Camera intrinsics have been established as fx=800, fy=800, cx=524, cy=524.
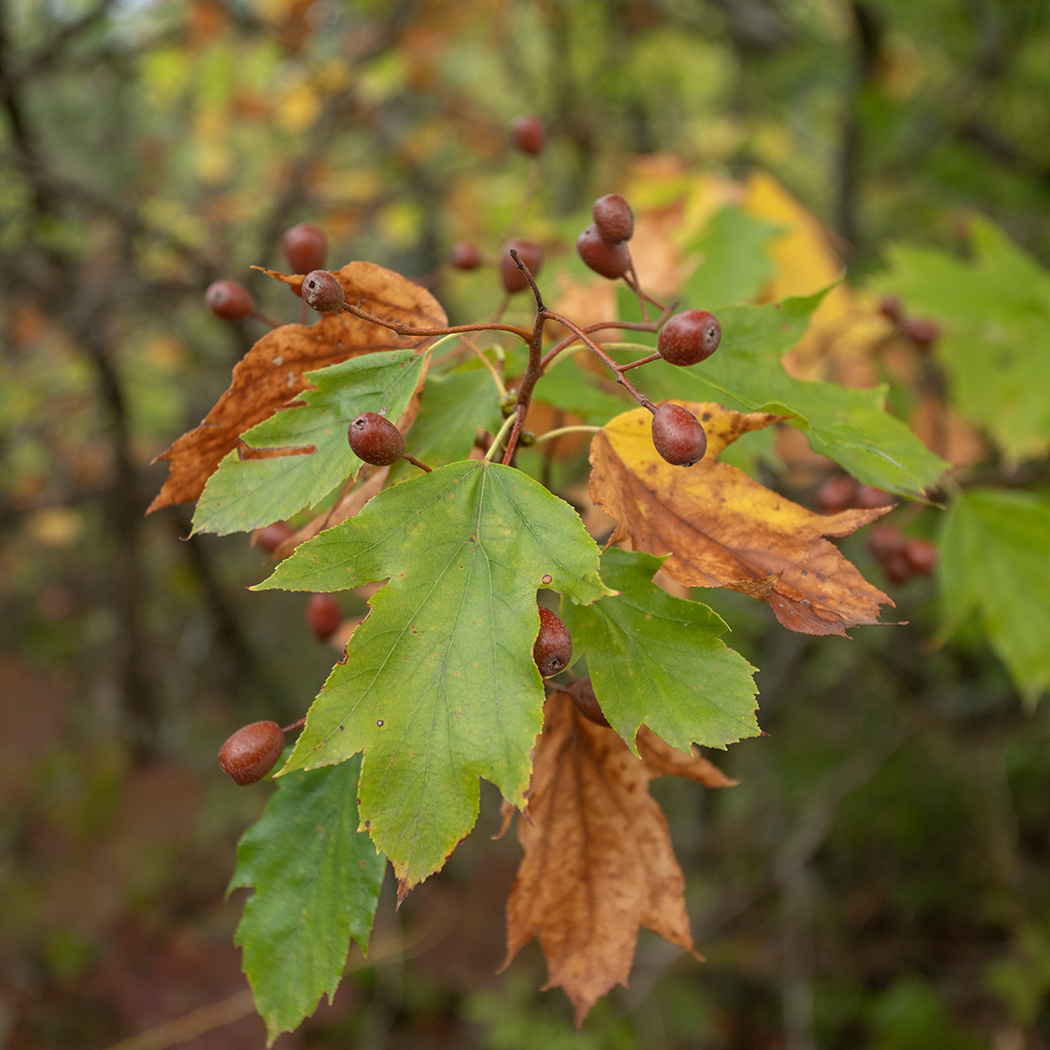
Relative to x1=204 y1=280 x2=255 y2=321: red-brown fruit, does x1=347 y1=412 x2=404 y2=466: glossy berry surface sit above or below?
above

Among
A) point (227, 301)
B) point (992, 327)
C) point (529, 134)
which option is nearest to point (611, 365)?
point (227, 301)

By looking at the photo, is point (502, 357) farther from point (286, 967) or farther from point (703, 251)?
point (703, 251)

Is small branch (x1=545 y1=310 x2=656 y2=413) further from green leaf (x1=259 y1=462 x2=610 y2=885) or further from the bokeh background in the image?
the bokeh background

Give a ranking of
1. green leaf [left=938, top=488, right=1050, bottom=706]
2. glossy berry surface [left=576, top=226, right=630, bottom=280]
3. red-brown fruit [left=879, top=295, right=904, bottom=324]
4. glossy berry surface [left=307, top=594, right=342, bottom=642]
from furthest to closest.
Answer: red-brown fruit [left=879, top=295, right=904, bottom=324] < green leaf [left=938, top=488, right=1050, bottom=706] < glossy berry surface [left=307, top=594, right=342, bottom=642] < glossy berry surface [left=576, top=226, right=630, bottom=280]

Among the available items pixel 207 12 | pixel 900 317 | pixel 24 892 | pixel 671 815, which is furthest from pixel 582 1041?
pixel 207 12

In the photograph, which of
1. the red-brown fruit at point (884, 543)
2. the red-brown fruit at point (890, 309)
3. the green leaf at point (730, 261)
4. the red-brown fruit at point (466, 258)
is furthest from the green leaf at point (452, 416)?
the red-brown fruit at point (890, 309)

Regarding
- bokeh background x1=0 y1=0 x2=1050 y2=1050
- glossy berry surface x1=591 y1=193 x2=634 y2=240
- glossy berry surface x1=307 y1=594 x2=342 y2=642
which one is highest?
glossy berry surface x1=591 y1=193 x2=634 y2=240

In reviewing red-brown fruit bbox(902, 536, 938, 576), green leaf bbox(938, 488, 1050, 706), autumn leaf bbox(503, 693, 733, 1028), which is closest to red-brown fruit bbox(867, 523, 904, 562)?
red-brown fruit bbox(902, 536, 938, 576)
